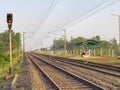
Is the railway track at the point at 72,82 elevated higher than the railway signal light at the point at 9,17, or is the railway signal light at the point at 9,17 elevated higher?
the railway signal light at the point at 9,17

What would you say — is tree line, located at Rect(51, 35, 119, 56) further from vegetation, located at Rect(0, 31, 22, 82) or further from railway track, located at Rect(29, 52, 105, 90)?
railway track, located at Rect(29, 52, 105, 90)

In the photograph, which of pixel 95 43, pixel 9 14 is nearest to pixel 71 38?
pixel 95 43

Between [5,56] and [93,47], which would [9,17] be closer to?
[5,56]

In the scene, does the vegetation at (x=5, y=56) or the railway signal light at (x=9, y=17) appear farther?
the vegetation at (x=5, y=56)

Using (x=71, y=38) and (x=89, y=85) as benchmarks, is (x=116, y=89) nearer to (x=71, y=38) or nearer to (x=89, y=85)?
(x=89, y=85)

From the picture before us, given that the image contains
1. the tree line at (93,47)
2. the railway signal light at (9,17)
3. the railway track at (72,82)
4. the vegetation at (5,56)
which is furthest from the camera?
the tree line at (93,47)

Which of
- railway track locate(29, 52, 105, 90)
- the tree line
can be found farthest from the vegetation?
the tree line

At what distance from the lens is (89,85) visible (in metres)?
18.2

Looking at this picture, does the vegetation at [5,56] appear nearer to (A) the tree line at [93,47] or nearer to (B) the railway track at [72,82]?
(B) the railway track at [72,82]

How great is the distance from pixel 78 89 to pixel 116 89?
1.73 meters

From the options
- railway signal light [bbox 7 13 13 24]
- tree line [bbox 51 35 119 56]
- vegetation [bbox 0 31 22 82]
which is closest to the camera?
railway signal light [bbox 7 13 13 24]

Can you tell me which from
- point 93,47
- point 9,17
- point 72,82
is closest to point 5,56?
point 9,17

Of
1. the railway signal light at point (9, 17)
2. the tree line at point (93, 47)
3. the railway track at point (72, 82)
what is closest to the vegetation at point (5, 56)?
the railway signal light at point (9, 17)

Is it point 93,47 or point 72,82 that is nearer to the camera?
point 72,82
